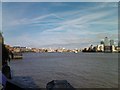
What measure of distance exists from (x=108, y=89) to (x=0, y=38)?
10164 mm

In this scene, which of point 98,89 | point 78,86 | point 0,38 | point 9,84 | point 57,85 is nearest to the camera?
point 9,84

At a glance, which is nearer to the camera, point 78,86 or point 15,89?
point 15,89

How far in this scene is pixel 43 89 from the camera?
15625 millimetres

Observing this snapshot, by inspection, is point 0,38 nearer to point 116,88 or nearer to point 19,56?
point 116,88

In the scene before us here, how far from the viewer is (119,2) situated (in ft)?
29.9

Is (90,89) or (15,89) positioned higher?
(15,89)

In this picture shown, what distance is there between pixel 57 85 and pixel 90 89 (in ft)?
18.2

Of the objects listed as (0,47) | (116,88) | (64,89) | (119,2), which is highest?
(119,2)

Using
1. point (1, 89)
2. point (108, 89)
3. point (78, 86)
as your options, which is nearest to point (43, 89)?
point (78, 86)

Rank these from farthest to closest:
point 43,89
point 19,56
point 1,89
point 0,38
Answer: point 19,56
point 0,38
point 43,89
point 1,89

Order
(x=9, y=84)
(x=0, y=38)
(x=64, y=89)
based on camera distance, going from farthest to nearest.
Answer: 1. (x=0, y=38)
2. (x=64, y=89)
3. (x=9, y=84)

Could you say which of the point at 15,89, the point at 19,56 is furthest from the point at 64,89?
the point at 19,56

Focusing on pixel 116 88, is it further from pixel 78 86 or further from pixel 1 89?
pixel 1 89

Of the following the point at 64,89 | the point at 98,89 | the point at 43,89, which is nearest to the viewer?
the point at 64,89
